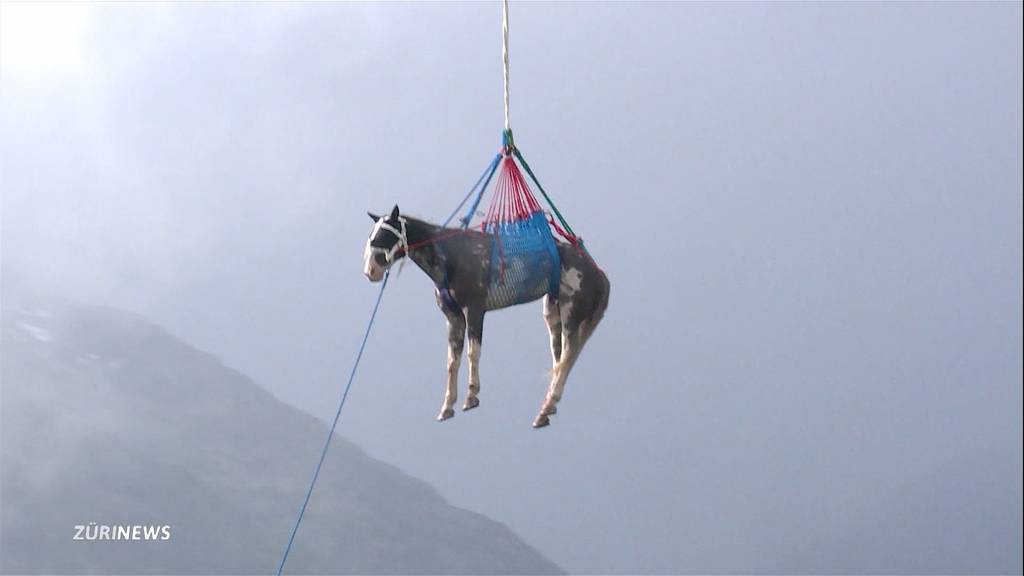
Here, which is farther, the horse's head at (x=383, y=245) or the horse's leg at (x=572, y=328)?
the horse's leg at (x=572, y=328)

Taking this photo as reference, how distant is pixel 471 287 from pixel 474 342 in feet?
0.81

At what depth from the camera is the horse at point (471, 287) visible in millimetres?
15570

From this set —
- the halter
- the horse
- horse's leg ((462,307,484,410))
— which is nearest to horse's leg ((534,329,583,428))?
the horse

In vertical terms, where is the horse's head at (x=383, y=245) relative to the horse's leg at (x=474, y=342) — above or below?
above

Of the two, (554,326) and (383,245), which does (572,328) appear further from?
(383,245)

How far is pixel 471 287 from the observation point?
15.7 m

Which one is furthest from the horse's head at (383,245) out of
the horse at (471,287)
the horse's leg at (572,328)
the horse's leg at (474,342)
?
the horse's leg at (572,328)

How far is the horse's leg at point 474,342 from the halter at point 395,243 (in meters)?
0.42

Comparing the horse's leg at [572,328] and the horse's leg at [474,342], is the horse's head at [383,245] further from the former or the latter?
the horse's leg at [572,328]

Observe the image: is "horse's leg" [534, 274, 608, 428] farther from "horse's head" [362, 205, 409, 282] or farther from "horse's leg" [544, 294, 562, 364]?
"horse's head" [362, 205, 409, 282]

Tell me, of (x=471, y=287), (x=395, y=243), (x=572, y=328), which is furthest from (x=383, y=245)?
(x=572, y=328)

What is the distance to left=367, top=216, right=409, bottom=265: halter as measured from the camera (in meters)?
15.5

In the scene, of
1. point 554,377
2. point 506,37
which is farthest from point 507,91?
point 554,377

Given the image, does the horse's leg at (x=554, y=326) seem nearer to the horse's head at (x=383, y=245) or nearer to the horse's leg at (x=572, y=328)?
the horse's leg at (x=572, y=328)
